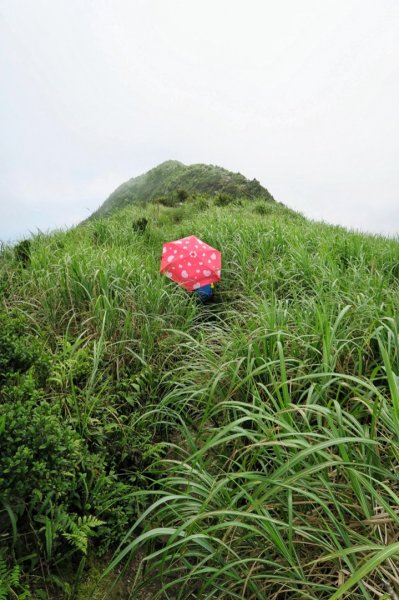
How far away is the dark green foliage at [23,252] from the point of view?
3781 mm

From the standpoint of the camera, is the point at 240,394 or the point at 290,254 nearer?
the point at 240,394

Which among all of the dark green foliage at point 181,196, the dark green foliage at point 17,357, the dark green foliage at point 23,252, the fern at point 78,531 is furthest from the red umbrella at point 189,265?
the dark green foliage at point 181,196

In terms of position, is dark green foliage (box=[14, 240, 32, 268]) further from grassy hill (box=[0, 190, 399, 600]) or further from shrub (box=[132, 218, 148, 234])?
shrub (box=[132, 218, 148, 234])

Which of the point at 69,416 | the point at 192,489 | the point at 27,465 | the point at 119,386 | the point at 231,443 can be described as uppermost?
the point at 27,465

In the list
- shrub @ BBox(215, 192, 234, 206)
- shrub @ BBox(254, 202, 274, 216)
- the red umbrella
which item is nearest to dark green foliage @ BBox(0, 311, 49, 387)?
the red umbrella

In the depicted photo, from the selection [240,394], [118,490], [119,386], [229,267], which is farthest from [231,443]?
[229,267]

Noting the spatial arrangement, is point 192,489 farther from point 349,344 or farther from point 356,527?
point 349,344

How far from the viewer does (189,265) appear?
11.8ft

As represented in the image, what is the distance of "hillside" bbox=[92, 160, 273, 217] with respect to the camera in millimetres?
13289

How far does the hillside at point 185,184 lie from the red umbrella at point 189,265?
233 inches

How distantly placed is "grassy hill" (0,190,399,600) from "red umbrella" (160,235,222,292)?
0.20 metres

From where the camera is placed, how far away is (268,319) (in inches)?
96.7

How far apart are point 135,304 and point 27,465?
173cm

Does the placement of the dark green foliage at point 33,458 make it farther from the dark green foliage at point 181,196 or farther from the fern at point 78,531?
the dark green foliage at point 181,196
